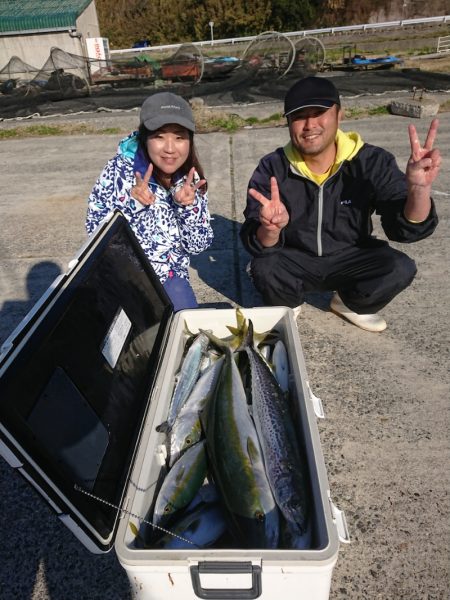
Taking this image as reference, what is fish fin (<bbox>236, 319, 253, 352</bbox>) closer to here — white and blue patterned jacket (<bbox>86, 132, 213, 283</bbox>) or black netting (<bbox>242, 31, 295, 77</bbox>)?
white and blue patterned jacket (<bbox>86, 132, 213, 283</bbox>)

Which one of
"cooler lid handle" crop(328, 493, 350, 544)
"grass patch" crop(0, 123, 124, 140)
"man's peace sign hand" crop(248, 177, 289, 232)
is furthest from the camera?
"grass patch" crop(0, 123, 124, 140)

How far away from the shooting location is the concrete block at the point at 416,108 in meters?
8.98

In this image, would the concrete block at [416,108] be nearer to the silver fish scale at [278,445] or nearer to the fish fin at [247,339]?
the fish fin at [247,339]

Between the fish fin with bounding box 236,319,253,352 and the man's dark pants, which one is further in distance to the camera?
the man's dark pants

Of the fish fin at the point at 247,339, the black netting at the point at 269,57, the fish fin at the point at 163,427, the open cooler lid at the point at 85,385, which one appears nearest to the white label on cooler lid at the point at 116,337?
the open cooler lid at the point at 85,385

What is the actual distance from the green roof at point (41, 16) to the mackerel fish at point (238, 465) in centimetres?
2707

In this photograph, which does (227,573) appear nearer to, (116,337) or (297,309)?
(116,337)

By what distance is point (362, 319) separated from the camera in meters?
3.08

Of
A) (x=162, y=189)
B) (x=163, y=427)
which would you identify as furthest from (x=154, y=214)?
(x=163, y=427)

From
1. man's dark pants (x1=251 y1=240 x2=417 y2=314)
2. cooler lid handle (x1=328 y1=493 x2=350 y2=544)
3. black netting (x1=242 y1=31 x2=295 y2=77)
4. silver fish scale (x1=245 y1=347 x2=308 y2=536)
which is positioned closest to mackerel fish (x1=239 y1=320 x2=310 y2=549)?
silver fish scale (x1=245 y1=347 x2=308 y2=536)

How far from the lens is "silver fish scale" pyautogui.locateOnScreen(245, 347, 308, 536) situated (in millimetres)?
1371

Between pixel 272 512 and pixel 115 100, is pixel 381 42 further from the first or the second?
pixel 272 512

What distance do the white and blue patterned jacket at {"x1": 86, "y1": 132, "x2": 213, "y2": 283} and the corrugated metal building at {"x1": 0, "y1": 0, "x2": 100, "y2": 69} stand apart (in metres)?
25.4

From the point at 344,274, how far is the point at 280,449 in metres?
1.78
